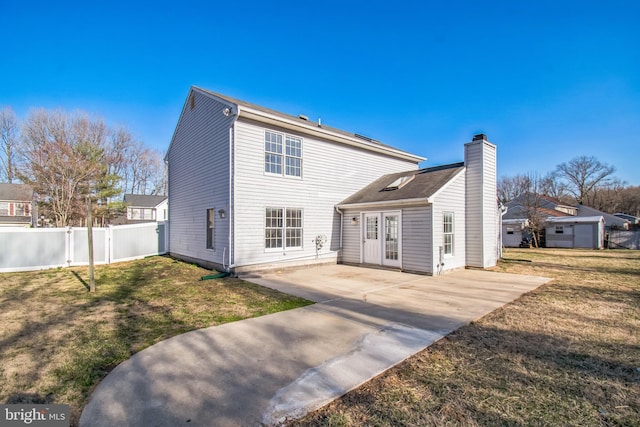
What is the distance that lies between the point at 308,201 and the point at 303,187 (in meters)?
0.58

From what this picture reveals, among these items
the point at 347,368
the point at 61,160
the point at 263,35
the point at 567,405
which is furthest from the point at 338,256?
the point at 61,160

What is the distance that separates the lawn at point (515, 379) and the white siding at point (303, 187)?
23.2 feet

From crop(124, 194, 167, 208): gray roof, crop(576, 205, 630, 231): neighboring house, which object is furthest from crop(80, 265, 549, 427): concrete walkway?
crop(124, 194, 167, 208): gray roof

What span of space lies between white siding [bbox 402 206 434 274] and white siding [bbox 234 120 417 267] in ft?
10.4

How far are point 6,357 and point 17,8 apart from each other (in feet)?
42.9

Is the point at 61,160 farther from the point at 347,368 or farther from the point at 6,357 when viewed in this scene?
the point at 347,368

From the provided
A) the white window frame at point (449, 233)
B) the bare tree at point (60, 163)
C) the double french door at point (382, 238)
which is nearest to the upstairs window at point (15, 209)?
the bare tree at point (60, 163)

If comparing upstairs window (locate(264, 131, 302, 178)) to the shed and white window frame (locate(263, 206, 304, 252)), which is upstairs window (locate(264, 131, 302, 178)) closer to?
white window frame (locate(263, 206, 304, 252))

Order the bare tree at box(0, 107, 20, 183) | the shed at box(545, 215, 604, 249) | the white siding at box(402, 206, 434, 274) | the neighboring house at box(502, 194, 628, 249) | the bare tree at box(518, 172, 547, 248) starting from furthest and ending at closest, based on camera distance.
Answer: the bare tree at box(0, 107, 20, 183) → the bare tree at box(518, 172, 547, 248) → the neighboring house at box(502, 194, 628, 249) → the shed at box(545, 215, 604, 249) → the white siding at box(402, 206, 434, 274)

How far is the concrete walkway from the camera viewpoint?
267 centimetres

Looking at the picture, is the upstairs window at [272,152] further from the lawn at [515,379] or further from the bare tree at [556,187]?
the bare tree at [556,187]

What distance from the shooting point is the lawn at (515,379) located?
2.57 meters

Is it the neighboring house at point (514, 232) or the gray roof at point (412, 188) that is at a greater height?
the gray roof at point (412, 188)

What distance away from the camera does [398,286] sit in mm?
8156
